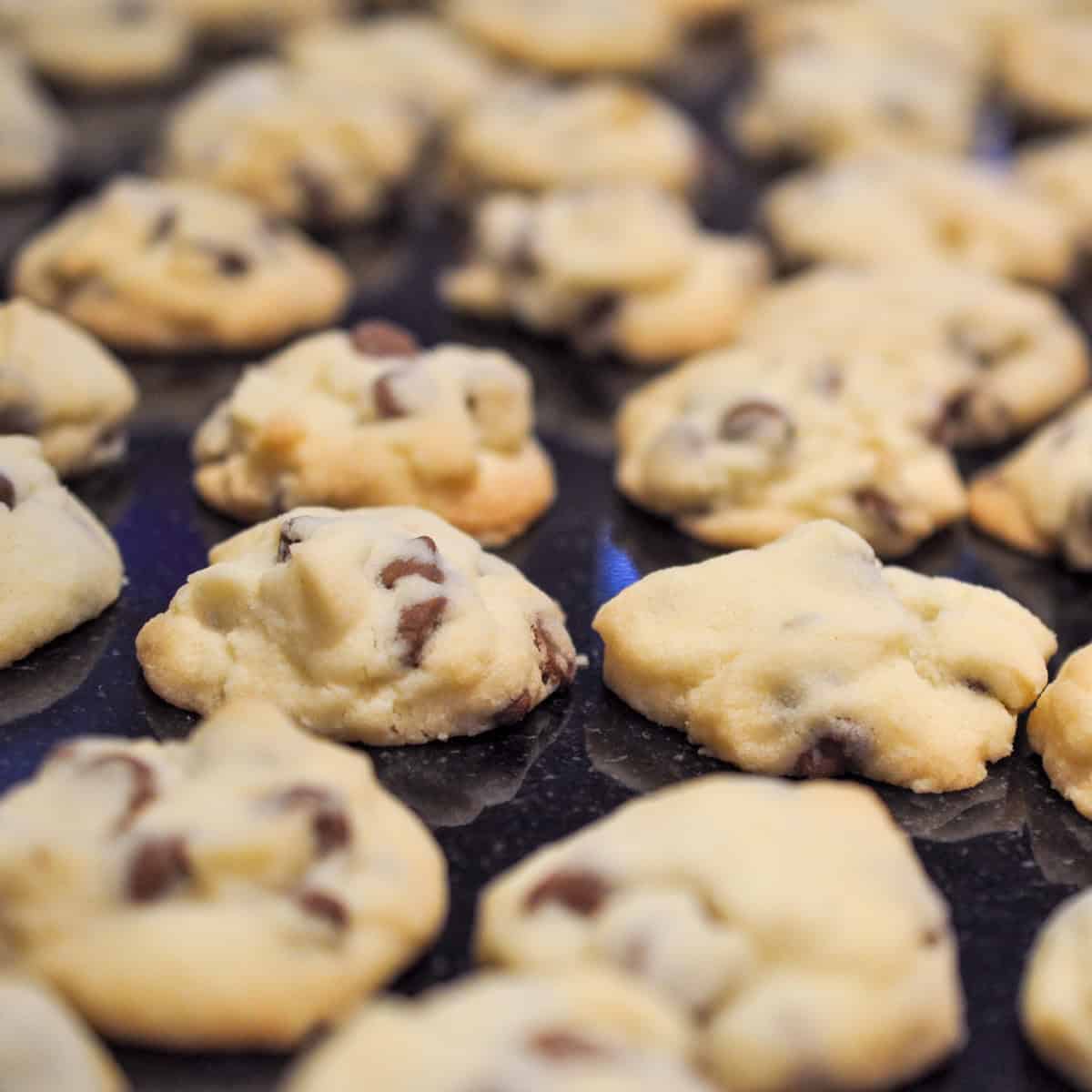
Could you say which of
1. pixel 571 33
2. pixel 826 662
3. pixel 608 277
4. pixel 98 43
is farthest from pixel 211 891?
pixel 571 33

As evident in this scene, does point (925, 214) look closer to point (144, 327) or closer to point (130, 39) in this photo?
point (144, 327)

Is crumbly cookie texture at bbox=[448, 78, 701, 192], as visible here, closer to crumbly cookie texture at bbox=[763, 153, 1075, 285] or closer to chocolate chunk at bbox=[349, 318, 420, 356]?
crumbly cookie texture at bbox=[763, 153, 1075, 285]

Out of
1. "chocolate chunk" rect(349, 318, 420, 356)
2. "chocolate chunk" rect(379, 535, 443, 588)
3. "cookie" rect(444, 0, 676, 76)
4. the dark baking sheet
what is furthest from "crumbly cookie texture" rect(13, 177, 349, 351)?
"cookie" rect(444, 0, 676, 76)

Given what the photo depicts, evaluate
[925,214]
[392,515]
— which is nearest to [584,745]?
[392,515]

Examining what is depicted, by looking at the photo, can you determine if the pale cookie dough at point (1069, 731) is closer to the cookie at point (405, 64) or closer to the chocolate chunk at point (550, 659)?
the chocolate chunk at point (550, 659)

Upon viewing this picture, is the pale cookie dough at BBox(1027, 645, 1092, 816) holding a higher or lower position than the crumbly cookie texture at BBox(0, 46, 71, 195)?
higher

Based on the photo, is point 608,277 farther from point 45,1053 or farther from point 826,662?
point 45,1053
